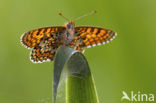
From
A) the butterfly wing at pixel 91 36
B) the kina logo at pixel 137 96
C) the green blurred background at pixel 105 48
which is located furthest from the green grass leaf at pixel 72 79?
the kina logo at pixel 137 96

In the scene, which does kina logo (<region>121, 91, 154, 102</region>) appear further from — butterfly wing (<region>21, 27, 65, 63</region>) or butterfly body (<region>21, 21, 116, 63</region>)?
butterfly wing (<region>21, 27, 65, 63</region>)

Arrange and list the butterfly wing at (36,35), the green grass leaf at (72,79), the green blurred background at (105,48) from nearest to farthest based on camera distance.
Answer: the green grass leaf at (72,79)
the butterfly wing at (36,35)
the green blurred background at (105,48)

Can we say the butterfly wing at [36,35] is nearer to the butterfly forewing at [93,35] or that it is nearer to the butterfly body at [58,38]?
the butterfly body at [58,38]

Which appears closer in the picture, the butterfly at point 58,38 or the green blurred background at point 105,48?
the butterfly at point 58,38

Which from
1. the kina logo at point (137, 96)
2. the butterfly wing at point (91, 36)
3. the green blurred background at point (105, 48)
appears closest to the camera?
the butterfly wing at point (91, 36)

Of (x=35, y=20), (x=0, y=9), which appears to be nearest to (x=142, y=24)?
(x=35, y=20)

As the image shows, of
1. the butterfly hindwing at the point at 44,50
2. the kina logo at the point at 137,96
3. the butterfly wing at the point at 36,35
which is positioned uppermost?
the butterfly wing at the point at 36,35

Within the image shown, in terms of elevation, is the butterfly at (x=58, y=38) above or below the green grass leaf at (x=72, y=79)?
above

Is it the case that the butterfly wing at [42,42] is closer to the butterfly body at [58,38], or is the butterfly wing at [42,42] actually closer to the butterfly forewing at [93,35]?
the butterfly body at [58,38]

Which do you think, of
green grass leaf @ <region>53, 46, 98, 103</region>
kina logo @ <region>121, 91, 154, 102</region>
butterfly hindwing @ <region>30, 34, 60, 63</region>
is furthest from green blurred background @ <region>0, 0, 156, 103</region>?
green grass leaf @ <region>53, 46, 98, 103</region>

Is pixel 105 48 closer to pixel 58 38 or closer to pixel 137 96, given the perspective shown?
pixel 137 96
